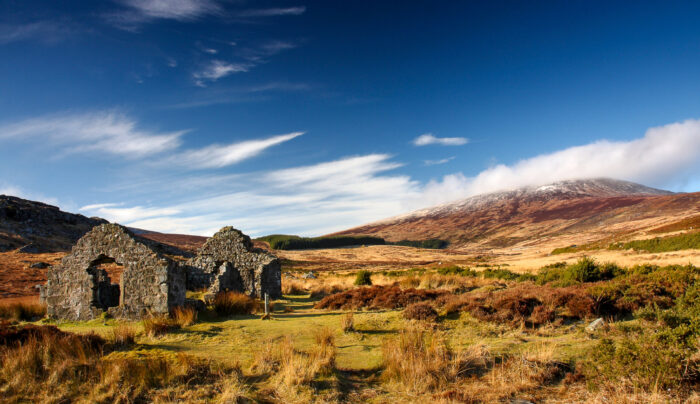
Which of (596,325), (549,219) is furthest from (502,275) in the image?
(549,219)

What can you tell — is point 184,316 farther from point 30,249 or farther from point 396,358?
point 30,249

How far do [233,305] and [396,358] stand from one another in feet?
28.3

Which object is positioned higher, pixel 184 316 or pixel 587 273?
pixel 184 316

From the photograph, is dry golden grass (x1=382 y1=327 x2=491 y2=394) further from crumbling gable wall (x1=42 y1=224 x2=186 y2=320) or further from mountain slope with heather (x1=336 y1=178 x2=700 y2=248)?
mountain slope with heather (x1=336 y1=178 x2=700 y2=248)

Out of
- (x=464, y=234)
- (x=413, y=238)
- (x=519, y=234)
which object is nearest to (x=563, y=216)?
(x=519, y=234)

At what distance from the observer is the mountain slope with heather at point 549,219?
95562mm

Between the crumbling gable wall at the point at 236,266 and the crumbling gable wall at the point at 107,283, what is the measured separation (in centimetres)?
604

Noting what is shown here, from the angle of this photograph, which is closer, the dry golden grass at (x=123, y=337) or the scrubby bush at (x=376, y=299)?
the dry golden grass at (x=123, y=337)

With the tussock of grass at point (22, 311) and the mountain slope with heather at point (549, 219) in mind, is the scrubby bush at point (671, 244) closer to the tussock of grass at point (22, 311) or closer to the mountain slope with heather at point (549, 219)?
the tussock of grass at point (22, 311)

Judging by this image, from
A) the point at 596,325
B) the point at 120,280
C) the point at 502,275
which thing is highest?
the point at 120,280

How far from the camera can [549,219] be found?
5399 inches

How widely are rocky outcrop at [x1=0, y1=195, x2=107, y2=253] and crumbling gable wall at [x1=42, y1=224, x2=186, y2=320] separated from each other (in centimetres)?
3315

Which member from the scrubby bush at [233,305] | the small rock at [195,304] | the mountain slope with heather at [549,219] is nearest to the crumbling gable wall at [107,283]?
the small rock at [195,304]

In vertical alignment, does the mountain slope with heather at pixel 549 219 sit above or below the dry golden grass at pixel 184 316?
above
